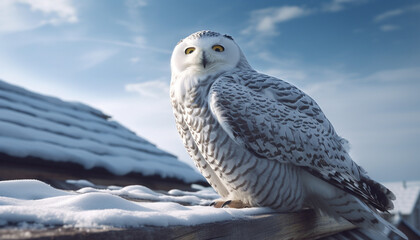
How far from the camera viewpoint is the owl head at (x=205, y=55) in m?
2.02

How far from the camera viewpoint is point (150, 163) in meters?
4.46

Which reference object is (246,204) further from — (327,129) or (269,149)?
(327,129)

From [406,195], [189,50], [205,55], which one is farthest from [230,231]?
[406,195]

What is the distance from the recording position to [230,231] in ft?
4.25

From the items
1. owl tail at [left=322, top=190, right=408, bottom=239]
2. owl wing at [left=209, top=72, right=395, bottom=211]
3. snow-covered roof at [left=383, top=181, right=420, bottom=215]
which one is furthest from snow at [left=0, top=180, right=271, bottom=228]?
snow-covered roof at [left=383, top=181, right=420, bottom=215]

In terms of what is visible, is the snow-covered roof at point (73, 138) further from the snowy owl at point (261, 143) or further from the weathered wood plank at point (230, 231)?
the weathered wood plank at point (230, 231)

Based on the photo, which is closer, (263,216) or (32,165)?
(263,216)

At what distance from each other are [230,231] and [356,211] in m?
0.94

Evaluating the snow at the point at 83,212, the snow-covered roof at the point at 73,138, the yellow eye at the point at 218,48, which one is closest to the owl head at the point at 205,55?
the yellow eye at the point at 218,48

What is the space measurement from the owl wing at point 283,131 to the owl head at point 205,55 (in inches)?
5.7

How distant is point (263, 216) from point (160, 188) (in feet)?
10.0

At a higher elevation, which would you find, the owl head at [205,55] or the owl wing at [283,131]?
the owl head at [205,55]

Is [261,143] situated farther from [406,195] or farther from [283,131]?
[406,195]

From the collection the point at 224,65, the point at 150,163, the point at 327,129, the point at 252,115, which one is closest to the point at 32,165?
the point at 150,163
